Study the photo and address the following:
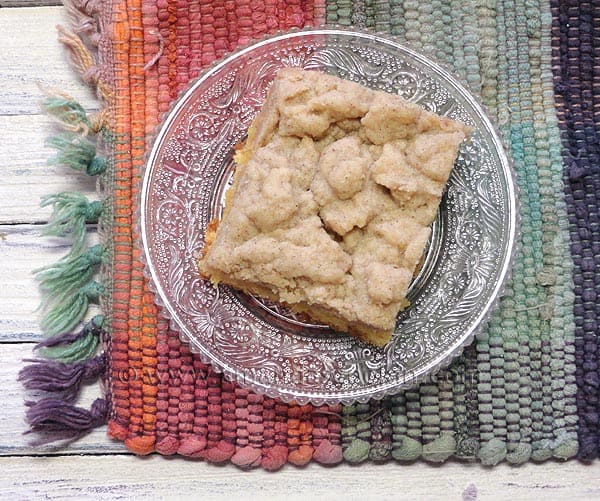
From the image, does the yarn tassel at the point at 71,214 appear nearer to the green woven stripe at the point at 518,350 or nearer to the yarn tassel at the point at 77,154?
the yarn tassel at the point at 77,154

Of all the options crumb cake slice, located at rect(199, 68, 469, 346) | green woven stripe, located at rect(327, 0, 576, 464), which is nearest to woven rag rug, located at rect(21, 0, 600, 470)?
green woven stripe, located at rect(327, 0, 576, 464)

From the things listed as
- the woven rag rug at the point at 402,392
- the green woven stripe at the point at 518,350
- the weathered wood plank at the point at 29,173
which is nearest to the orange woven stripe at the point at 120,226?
the woven rag rug at the point at 402,392

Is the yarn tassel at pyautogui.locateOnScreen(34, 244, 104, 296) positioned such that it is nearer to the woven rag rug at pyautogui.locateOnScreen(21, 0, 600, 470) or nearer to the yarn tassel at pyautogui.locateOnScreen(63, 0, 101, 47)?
the woven rag rug at pyautogui.locateOnScreen(21, 0, 600, 470)

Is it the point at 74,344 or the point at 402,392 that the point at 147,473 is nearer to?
the point at 74,344

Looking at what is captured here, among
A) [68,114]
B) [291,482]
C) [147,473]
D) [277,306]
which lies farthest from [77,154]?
[291,482]

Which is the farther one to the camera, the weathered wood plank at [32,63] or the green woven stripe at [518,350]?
the weathered wood plank at [32,63]

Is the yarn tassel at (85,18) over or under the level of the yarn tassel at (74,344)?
over

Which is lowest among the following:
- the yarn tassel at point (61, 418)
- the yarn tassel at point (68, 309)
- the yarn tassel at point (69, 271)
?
the yarn tassel at point (61, 418)

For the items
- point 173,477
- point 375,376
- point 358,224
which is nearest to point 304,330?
point 375,376
